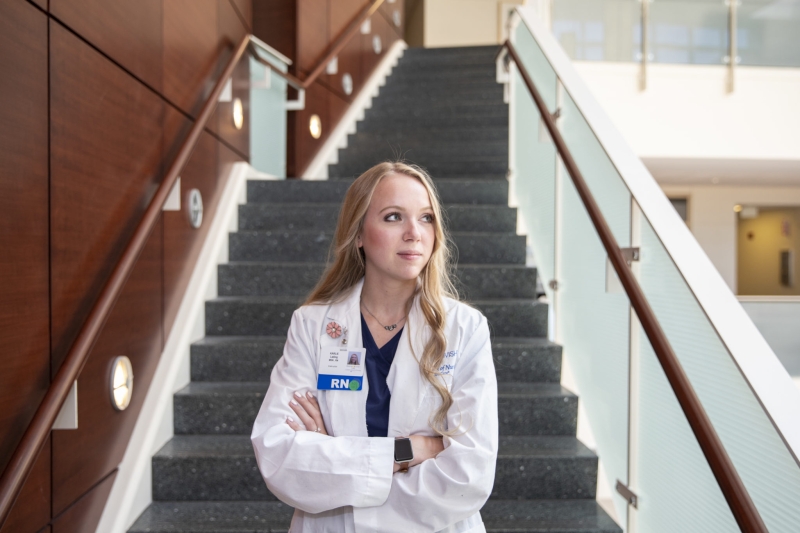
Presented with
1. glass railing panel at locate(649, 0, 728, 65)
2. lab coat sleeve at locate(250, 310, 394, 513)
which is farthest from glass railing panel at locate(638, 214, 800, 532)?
glass railing panel at locate(649, 0, 728, 65)

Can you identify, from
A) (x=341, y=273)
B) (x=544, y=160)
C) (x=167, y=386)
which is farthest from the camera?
(x=544, y=160)

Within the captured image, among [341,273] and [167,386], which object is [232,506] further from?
[341,273]

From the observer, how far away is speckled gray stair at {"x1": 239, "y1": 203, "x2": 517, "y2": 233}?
371 cm

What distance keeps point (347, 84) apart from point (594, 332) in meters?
3.70

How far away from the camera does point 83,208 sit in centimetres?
200

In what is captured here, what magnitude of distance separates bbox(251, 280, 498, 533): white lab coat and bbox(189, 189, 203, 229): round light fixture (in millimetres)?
1685

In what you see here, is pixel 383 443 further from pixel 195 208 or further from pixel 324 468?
pixel 195 208

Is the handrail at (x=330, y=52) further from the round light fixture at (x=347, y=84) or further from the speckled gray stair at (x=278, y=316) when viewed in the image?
the speckled gray stair at (x=278, y=316)

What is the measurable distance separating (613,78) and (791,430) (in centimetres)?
653

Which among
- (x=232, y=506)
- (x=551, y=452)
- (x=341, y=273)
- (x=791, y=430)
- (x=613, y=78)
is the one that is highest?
(x=613, y=78)

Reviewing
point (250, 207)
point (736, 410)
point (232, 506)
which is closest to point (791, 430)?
point (736, 410)

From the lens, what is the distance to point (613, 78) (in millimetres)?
7223

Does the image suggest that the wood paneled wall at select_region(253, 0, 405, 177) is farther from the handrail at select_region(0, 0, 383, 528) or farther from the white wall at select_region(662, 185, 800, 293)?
the white wall at select_region(662, 185, 800, 293)

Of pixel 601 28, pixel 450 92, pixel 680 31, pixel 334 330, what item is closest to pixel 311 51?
pixel 450 92
